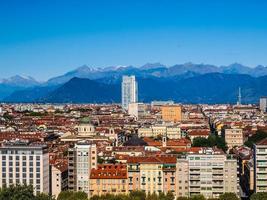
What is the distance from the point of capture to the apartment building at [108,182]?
50406 millimetres

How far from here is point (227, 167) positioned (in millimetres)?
50406

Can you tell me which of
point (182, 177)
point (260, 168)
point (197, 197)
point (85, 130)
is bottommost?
point (197, 197)

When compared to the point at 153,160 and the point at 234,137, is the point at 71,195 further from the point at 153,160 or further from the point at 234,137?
the point at 234,137

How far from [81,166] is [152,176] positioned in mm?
5142

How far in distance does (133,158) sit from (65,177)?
16.8 ft

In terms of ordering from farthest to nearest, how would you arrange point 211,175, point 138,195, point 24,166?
point 211,175 → point 24,166 → point 138,195

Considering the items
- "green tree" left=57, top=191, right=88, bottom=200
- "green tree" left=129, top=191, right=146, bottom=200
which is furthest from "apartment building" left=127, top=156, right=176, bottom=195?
"green tree" left=57, top=191, right=88, bottom=200

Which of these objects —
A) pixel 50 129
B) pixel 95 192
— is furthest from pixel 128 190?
pixel 50 129

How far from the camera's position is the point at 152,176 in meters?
51.0

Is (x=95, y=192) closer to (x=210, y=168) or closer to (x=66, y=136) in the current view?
(x=210, y=168)

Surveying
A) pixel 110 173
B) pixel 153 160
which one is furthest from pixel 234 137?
pixel 110 173

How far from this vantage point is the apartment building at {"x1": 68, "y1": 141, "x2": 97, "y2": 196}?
51.6 meters

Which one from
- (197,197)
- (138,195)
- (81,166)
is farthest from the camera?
(81,166)

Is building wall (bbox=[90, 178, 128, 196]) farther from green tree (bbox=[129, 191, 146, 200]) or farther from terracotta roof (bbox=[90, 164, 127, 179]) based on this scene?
green tree (bbox=[129, 191, 146, 200])
